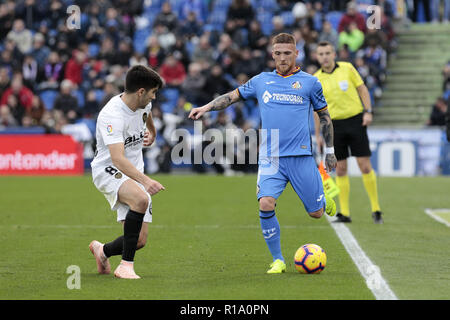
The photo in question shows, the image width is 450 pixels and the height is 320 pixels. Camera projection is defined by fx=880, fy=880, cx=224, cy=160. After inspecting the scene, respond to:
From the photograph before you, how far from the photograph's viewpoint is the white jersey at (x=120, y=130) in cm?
748

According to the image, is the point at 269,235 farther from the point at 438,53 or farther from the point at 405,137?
the point at 438,53

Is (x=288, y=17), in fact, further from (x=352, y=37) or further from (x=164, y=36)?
(x=164, y=36)

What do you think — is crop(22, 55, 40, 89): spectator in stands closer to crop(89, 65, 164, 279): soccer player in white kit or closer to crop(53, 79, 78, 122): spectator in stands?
crop(53, 79, 78, 122): spectator in stands

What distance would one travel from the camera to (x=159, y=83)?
765 centimetres

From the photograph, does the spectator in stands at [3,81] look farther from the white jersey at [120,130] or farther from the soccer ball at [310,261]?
the soccer ball at [310,261]

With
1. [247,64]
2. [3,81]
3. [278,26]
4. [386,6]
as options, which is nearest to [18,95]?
[3,81]

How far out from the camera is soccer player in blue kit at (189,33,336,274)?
8.12m

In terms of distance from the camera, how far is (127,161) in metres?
7.36

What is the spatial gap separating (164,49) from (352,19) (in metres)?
5.32

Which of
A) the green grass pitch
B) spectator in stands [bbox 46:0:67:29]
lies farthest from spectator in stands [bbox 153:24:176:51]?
the green grass pitch

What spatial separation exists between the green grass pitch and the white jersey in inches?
41.2

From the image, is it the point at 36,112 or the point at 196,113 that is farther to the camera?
the point at 36,112

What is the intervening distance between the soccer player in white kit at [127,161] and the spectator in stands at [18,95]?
1691 centimetres
